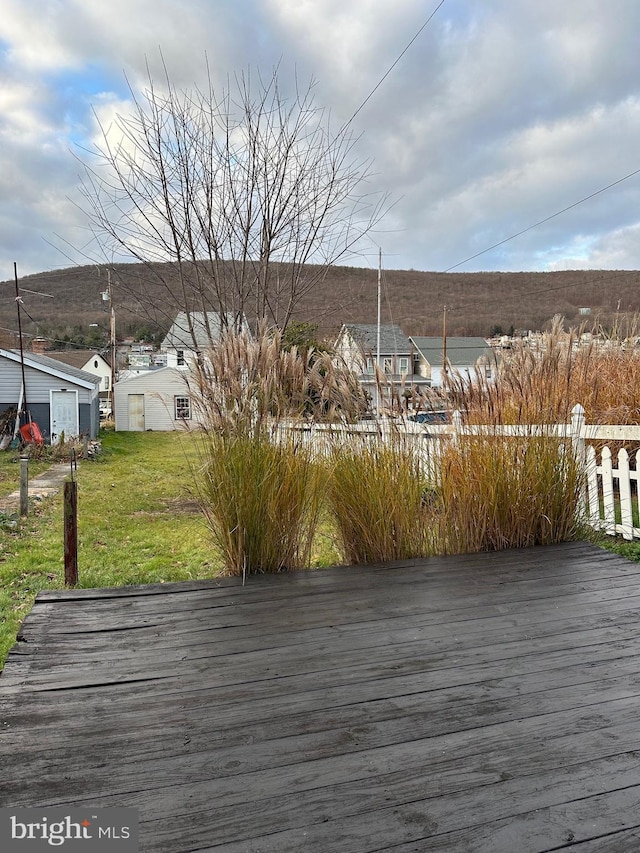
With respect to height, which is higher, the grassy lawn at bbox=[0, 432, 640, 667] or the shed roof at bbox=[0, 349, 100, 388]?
the shed roof at bbox=[0, 349, 100, 388]

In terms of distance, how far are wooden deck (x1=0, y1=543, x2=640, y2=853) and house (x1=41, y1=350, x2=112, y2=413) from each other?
28886 mm

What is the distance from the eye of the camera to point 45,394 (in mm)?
16172

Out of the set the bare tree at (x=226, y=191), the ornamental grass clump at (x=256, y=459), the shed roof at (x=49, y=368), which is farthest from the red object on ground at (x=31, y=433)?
the ornamental grass clump at (x=256, y=459)

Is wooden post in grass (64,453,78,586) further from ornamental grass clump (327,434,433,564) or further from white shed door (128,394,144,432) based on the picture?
white shed door (128,394,144,432)

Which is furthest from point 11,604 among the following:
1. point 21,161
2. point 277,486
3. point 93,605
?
point 21,161

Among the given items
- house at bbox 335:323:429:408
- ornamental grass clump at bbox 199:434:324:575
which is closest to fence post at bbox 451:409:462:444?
house at bbox 335:323:429:408

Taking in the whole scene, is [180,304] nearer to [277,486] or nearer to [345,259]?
[345,259]

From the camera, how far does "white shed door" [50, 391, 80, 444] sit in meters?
16.2

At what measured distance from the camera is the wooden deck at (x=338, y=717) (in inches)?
41.4

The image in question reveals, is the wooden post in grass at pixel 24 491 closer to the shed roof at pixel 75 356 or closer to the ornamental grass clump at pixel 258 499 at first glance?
the ornamental grass clump at pixel 258 499

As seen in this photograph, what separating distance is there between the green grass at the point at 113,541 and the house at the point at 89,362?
70.6ft

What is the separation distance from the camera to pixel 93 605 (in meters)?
2.24

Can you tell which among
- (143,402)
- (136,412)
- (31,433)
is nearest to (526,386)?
(31,433)

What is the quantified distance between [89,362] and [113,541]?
30575 mm
